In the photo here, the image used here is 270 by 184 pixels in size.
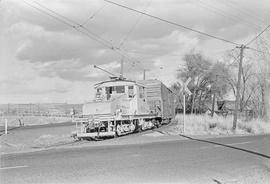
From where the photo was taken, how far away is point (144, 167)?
10188 mm

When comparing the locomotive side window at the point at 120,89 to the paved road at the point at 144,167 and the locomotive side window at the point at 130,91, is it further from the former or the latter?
the paved road at the point at 144,167

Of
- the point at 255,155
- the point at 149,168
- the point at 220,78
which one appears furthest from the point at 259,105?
the point at 149,168

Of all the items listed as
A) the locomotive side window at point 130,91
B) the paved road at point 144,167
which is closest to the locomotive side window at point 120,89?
the locomotive side window at point 130,91

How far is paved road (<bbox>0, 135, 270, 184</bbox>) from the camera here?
862cm

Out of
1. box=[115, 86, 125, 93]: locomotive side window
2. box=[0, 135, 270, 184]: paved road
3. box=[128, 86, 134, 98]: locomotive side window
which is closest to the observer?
box=[0, 135, 270, 184]: paved road

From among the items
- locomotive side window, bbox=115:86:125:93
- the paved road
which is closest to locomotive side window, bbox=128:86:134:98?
locomotive side window, bbox=115:86:125:93

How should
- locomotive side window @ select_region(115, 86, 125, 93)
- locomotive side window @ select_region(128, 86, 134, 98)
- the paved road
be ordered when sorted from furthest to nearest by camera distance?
locomotive side window @ select_region(128, 86, 134, 98), locomotive side window @ select_region(115, 86, 125, 93), the paved road

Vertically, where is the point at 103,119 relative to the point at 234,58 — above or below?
below

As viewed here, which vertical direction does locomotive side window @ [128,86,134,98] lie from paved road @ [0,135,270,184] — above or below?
above

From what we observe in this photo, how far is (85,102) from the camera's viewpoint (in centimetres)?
2136

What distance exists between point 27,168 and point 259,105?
139ft

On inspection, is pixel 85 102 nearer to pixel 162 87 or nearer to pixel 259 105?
pixel 162 87

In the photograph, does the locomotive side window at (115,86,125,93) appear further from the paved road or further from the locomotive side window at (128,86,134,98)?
the paved road

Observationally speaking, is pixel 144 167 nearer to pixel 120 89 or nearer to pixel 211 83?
pixel 120 89
